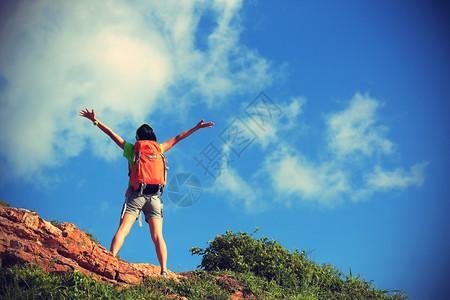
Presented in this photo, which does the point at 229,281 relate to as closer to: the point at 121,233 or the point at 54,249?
the point at 121,233

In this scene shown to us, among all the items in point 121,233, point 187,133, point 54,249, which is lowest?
point 54,249

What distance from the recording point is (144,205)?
7.38 metres

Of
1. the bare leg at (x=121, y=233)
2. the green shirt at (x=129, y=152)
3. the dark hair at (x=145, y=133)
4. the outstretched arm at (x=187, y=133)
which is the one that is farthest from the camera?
the outstretched arm at (x=187, y=133)

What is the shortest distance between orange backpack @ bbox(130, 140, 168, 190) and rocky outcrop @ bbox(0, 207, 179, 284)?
147 cm

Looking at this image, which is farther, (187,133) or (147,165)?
(187,133)

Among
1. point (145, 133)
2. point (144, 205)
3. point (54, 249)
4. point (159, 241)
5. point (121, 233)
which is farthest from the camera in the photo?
point (145, 133)

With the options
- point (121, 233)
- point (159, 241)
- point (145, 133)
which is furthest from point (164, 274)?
point (145, 133)

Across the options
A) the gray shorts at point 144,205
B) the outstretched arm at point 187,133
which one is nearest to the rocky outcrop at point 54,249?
the gray shorts at point 144,205

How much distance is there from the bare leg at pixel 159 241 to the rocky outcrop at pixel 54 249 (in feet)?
1.60

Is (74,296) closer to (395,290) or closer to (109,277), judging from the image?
(109,277)

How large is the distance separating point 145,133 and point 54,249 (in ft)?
9.53

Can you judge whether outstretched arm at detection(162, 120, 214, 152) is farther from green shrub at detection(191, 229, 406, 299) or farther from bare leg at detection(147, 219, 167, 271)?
green shrub at detection(191, 229, 406, 299)

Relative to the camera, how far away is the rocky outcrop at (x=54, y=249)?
6.10 metres

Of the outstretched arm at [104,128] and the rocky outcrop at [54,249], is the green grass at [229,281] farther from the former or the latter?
the outstretched arm at [104,128]
